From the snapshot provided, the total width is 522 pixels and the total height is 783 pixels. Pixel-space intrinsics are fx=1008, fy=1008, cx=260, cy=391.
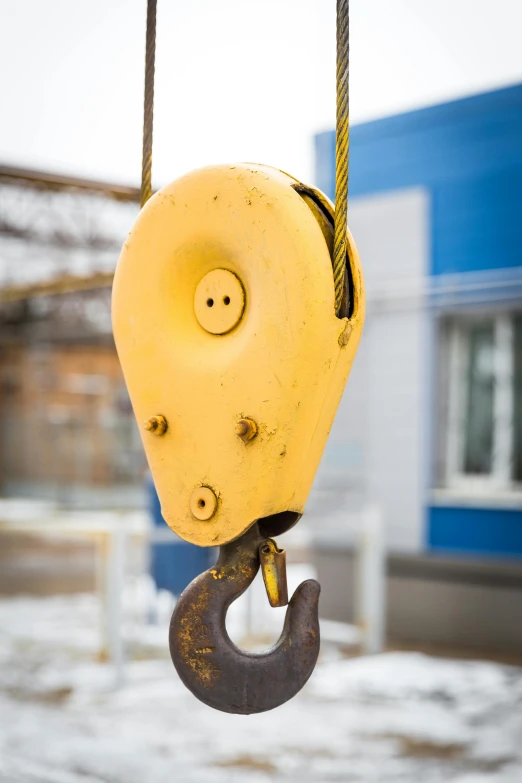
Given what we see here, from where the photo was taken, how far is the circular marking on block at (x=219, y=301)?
1094mm

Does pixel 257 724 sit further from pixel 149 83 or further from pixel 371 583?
pixel 149 83

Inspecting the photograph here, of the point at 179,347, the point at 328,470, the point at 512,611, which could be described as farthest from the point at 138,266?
the point at 328,470

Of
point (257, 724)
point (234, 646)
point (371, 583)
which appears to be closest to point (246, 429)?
point (234, 646)

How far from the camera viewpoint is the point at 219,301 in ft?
3.64

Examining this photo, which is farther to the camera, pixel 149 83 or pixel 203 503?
pixel 149 83

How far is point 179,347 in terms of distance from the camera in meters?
1.13

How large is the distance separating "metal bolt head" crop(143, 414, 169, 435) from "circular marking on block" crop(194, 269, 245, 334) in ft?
0.37

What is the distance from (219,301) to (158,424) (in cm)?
16

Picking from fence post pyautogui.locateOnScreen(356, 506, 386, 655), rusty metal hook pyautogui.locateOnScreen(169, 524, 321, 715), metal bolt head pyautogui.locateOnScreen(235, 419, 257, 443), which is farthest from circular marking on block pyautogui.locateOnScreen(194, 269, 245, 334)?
fence post pyautogui.locateOnScreen(356, 506, 386, 655)

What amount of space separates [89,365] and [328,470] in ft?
43.4

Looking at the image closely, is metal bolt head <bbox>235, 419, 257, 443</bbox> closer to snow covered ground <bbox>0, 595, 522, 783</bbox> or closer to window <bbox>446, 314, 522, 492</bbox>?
snow covered ground <bbox>0, 595, 522, 783</bbox>

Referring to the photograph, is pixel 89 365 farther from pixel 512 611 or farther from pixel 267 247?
pixel 267 247

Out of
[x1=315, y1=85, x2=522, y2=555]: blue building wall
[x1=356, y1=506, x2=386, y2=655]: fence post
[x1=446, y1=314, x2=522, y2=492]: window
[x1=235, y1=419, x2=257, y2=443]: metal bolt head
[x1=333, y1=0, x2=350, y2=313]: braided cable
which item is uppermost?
[x1=315, y1=85, x2=522, y2=555]: blue building wall

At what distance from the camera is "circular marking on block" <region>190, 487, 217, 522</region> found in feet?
3.59
